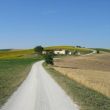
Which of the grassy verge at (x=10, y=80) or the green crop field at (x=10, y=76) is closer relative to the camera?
the grassy verge at (x=10, y=80)

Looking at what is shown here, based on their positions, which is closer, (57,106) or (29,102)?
(57,106)

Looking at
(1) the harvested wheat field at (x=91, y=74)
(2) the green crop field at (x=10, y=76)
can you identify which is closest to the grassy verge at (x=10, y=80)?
(2) the green crop field at (x=10, y=76)

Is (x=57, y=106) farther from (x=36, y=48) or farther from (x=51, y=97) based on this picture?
(x=36, y=48)

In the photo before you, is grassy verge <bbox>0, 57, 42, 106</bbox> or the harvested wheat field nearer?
grassy verge <bbox>0, 57, 42, 106</bbox>

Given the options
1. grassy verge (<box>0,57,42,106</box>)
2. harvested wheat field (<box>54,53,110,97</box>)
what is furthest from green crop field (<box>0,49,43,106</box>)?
harvested wheat field (<box>54,53,110,97</box>)

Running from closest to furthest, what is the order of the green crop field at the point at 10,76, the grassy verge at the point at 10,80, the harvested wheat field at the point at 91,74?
the grassy verge at the point at 10,80 → the green crop field at the point at 10,76 → the harvested wheat field at the point at 91,74

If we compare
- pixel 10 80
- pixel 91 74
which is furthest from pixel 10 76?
pixel 91 74

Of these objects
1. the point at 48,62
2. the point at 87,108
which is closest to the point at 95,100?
the point at 87,108

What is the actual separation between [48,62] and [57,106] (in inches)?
2674

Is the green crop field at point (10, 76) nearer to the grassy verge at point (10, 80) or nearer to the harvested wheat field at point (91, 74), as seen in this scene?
the grassy verge at point (10, 80)

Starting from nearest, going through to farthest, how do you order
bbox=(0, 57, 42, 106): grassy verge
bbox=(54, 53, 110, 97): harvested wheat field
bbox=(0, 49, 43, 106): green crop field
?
bbox=(0, 57, 42, 106): grassy verge, bbox=(0, 49, 43, 106): green crop field, bbox=(54, 53, 110, 97): harvested wheat field

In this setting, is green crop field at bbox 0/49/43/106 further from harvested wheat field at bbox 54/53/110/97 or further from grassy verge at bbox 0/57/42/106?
harvested wheat field at bbox 54/53/110/97

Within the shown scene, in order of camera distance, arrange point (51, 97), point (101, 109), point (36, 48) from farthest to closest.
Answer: point (36, 48) < point (51, 97) < point (101, 109)

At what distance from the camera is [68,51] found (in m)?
179
